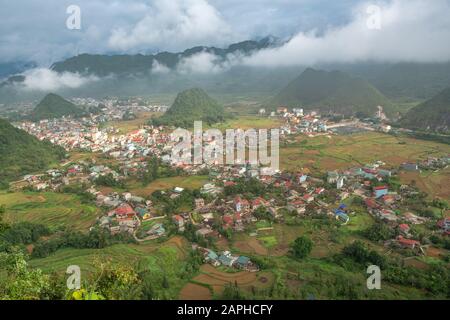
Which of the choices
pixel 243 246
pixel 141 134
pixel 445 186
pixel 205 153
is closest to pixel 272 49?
pixel 141 134

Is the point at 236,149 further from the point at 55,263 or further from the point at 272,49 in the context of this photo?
the point at 272,49

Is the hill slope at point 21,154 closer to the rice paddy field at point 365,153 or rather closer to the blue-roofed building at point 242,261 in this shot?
the rice paddy field at point 365,153

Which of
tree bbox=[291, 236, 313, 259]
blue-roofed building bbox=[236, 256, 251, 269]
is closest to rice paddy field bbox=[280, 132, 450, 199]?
tree bbox=[291, 236, 313, 259]

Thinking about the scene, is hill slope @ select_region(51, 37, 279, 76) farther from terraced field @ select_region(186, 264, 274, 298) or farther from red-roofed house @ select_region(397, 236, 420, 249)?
red-roofed house @ select_region(397, 236, 420, 249)

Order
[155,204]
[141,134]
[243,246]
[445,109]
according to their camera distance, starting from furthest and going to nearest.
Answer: [141,134]
[445,109]
[155,204]
[243,246]

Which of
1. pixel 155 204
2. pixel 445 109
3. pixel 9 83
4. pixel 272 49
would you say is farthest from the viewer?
pixel 272 49

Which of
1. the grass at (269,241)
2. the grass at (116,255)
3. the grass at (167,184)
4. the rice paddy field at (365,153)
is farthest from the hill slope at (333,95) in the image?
the grass at (116,255)
